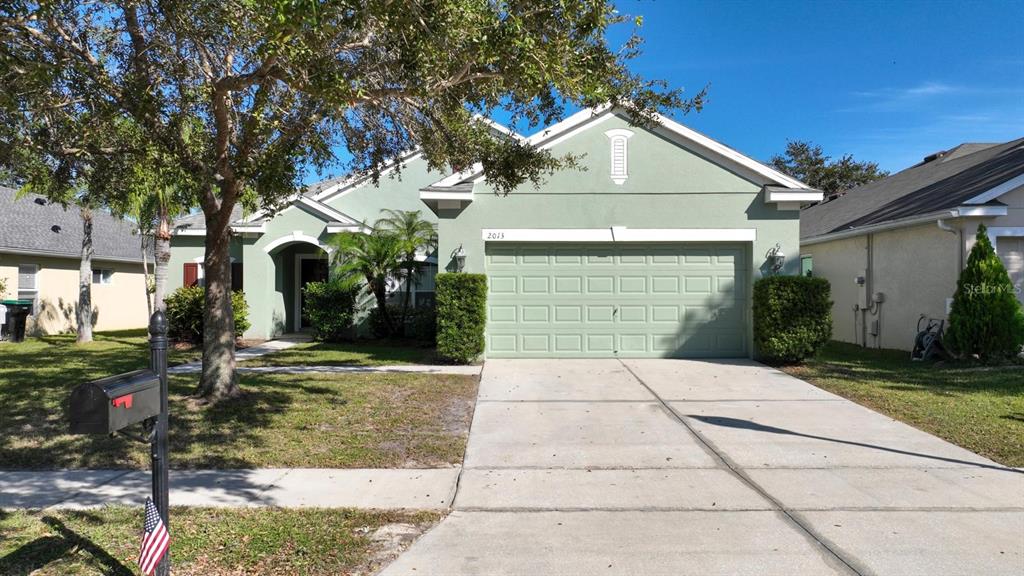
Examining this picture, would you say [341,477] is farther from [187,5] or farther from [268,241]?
[268,241]

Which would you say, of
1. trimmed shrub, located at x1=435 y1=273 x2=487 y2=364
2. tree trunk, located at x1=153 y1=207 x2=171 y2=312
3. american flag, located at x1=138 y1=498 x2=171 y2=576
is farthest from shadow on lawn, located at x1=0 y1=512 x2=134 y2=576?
tree trunk, located at x1=153 y1=207 x2=171 y2=312

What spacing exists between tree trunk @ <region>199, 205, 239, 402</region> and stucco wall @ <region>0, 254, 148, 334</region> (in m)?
14.4

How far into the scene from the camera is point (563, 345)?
12695mm

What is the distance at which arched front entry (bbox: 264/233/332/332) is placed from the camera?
1703 centimetres

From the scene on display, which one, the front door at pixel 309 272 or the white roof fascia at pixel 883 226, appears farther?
the front door at pixel 309 272

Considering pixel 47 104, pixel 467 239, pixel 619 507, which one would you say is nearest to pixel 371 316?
pixel 467 239

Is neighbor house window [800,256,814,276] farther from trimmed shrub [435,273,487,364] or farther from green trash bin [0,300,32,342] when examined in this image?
green trash bin [0,300,32,342]

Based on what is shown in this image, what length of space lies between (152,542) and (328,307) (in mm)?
12731

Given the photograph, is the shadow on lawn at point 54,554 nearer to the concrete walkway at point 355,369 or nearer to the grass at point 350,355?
the concrete walkway at point 355,369

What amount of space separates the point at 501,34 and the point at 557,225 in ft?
23.1

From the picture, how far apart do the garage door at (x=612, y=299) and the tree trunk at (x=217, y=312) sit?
554cm

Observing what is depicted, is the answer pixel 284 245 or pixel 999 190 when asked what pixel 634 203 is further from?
pixel 284 245

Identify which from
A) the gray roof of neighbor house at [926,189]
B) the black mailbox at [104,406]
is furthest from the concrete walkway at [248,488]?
the gray roof of neighbor house at [926,189]

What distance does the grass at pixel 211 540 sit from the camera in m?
3.72
